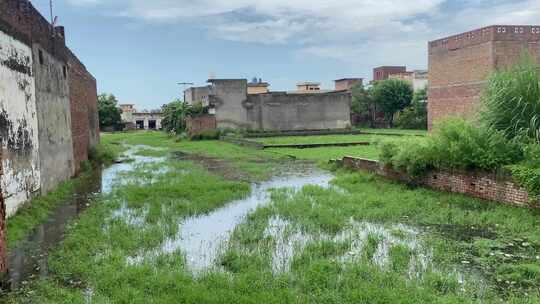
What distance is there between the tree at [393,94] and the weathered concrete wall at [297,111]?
8.24 meters

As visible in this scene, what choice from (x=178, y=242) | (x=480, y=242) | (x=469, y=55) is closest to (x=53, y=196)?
(x=178, y=242)

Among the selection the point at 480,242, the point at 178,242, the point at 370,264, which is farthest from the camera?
the point at 178,242

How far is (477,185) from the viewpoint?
8758mm

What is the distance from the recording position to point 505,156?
8.34m

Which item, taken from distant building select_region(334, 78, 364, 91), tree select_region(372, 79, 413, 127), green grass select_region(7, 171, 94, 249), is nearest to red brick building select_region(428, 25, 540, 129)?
tree select_region(372, 79, 413, 127)

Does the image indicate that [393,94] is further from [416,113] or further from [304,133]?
[304,133]

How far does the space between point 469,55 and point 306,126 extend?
13010 millimetres

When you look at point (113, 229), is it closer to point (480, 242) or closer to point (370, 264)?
point (370, 264)

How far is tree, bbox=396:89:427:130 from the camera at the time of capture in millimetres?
38719

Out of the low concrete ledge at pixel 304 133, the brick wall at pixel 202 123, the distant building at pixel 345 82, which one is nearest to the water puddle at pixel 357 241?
the low concrete ledge at pixel 304 133

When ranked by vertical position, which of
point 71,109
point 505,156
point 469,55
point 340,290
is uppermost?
point 469,55

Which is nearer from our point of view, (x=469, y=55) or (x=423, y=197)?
(x=423, y=197)

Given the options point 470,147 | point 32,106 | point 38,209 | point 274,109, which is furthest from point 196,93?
point 470,147

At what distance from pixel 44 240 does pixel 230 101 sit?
28394 millimetres
